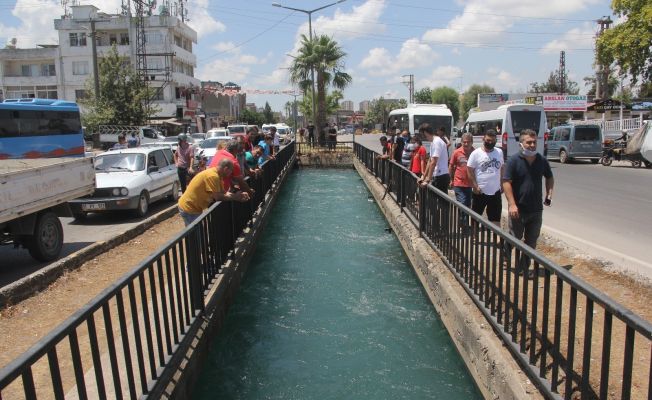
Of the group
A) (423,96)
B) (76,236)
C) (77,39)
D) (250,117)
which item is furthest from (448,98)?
(76,236)

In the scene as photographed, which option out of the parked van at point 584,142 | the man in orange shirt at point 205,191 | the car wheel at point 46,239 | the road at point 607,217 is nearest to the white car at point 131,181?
the car wheel at point 46,239

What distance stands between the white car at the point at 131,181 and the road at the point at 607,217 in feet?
26.8

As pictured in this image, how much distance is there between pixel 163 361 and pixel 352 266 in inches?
182

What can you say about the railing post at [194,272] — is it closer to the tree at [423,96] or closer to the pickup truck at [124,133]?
the pickup truck at [124,133]

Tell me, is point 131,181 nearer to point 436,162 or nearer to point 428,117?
point 436,162

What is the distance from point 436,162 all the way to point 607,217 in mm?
4275

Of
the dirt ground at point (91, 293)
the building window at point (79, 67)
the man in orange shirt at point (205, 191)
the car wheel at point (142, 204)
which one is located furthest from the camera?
the building window at point (79, 67)

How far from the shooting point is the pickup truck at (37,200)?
6797mm

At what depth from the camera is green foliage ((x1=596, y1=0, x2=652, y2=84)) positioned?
2483 centimetres

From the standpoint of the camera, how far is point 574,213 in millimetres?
10609

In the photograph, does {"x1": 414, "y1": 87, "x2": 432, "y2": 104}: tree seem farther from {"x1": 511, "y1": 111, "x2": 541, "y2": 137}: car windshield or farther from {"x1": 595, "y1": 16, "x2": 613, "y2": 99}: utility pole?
{"x1": 511, "y1": 111, "x2": 541, "y2": 137}: car windshield

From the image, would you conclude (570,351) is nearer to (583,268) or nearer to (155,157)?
(583,268)

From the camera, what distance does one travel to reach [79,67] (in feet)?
175

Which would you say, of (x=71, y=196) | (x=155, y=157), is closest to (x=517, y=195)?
(x=71, y=196)
